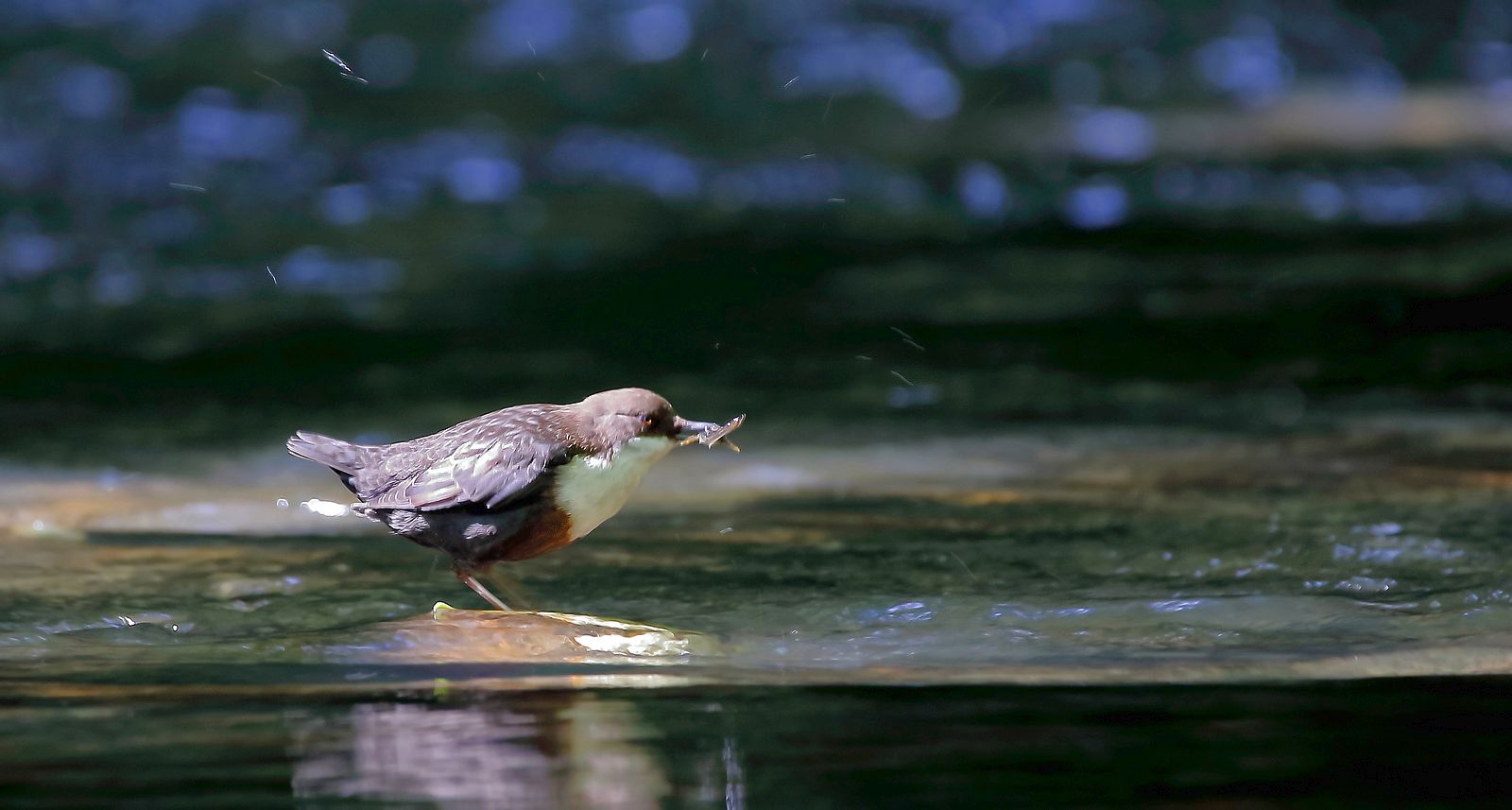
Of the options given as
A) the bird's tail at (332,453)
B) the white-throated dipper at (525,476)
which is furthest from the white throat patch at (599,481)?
the bird's tail at (332,453)

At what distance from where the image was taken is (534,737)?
3352 millimetres

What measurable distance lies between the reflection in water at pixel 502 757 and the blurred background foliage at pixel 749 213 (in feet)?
13.2

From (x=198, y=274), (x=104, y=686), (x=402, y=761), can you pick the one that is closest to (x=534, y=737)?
(x=402, y=761)

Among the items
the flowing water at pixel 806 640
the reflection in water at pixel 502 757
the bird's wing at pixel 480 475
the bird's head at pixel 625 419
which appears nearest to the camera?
the reflection in water at pixel 502 757

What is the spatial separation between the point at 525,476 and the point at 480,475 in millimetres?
131

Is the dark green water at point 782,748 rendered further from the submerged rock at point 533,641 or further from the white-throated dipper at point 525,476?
the white-throated dipper at point 525,476

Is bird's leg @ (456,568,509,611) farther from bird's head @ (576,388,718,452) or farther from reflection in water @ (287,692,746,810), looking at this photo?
reflection in water @ (287,692,746,810)

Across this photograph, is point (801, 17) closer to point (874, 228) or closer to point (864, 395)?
point (874, 228)

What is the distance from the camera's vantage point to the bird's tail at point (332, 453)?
4.88 m

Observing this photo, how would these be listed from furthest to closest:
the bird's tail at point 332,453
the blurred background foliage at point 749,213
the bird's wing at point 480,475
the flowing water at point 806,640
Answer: the blurred background foliage at point 749,213
the bird's tail at point 332,453
the bird's wing at point 480,475
the flowing water at point 806,640

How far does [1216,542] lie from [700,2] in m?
13.8

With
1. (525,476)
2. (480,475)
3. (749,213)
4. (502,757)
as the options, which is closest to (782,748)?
(502,757)

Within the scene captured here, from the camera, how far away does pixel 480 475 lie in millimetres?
4484

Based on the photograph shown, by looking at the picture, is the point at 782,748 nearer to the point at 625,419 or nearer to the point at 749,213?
the point at 625,419
